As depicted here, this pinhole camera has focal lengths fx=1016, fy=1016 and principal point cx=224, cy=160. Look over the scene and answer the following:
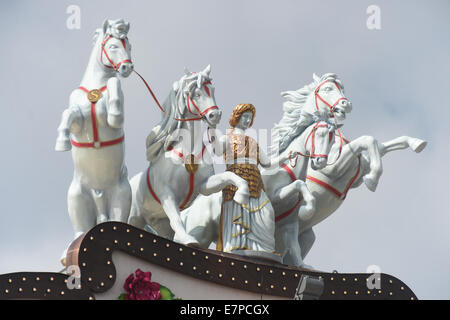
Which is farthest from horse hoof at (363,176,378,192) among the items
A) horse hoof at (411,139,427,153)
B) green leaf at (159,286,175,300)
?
green leaf at (159,286,175,300)

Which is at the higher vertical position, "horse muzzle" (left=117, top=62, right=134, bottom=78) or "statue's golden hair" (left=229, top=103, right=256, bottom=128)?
"horse muzzle" (left=117, top=62, right=134, bottom=78)

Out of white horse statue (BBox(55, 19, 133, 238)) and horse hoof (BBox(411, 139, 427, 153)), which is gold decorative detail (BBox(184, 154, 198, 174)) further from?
horse hoof (BBox(411, 139, 427, 153))

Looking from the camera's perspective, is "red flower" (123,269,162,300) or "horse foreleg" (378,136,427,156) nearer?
"red flower" (123,269,162,300)

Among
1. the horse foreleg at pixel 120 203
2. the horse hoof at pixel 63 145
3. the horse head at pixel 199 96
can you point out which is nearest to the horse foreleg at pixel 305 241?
the horse head at pixel 199 96

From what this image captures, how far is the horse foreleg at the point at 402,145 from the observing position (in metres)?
11.3

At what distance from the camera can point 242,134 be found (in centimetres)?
1066

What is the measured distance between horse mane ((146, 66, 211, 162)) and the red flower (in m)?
1.65

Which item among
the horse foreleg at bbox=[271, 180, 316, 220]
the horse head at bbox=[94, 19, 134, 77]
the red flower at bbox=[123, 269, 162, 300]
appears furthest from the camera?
the horse foreleg at bbox=[271, 180, 316, 220]

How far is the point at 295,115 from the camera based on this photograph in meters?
11.8

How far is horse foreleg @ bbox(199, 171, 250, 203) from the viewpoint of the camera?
9.83 meters

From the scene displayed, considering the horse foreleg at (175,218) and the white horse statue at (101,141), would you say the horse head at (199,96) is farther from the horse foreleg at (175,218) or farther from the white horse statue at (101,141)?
the horse foreleg at (175,218)

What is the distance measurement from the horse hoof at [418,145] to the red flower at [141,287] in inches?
149
